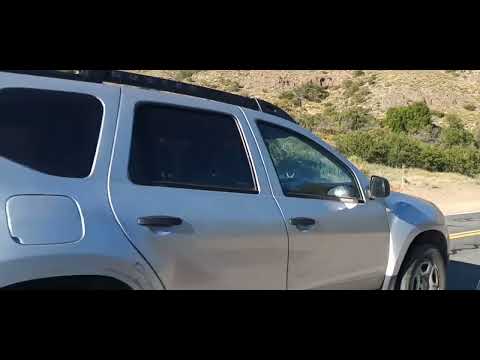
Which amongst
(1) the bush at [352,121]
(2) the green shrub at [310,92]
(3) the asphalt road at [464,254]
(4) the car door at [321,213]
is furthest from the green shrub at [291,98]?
(4) the car door at [321,213]

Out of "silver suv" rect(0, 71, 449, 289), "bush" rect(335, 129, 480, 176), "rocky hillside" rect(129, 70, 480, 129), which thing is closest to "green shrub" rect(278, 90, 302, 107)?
"rocky hillside" rect(129, 70, 480, 129)

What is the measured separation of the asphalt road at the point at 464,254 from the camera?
700 centimetres

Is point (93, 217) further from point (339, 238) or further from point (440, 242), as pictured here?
point (440, 242)

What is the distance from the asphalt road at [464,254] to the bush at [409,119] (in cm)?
3182

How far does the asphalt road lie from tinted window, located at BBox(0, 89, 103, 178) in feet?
16.5

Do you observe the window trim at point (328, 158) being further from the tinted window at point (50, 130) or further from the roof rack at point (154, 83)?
the tinted window at point (50, 130)

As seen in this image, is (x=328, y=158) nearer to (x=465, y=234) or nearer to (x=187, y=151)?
(x=187, y=151)

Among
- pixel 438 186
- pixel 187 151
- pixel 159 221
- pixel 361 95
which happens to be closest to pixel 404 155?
pixel 438 186

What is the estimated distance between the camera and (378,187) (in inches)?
178

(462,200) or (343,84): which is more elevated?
(343,84)

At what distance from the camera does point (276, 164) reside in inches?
158

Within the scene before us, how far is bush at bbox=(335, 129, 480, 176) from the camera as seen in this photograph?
2997cm
